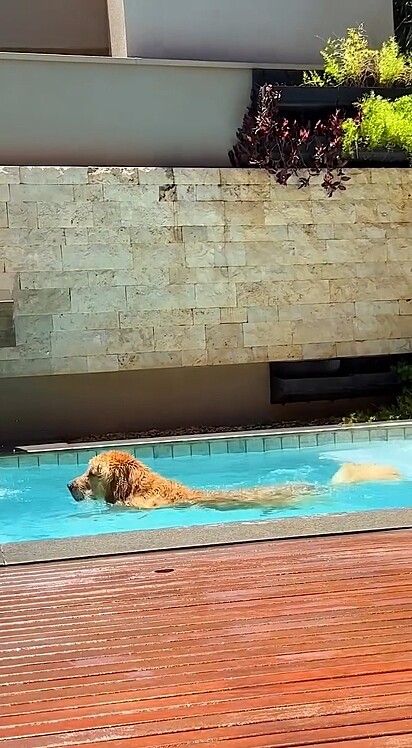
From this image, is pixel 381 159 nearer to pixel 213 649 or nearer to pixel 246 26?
pixel 246 26

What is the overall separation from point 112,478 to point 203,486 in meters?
2.36

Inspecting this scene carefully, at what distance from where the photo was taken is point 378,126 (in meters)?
10.3

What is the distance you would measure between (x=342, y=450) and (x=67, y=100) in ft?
17.3

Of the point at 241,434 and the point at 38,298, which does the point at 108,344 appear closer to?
the point at 38,298

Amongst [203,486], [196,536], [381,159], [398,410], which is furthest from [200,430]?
[196,536]

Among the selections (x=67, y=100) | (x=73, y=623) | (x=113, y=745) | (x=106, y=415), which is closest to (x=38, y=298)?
(x=106, y=415)

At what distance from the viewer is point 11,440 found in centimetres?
1006

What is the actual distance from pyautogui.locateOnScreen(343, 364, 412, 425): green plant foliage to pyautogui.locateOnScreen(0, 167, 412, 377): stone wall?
34 cm

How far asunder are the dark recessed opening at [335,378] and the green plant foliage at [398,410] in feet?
0.37

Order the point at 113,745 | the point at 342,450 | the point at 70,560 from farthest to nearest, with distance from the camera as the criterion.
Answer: the point at 342,450, the point at 70,560, the point at 113,745

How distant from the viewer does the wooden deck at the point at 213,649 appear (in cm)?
203

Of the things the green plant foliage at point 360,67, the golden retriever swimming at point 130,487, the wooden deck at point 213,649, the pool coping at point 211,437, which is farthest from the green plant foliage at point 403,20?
the wooden deck at point 213,649

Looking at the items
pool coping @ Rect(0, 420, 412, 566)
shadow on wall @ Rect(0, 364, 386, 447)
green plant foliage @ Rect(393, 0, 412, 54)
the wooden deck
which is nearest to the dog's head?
pool coping @ Rect(0, 420, 412, 566)

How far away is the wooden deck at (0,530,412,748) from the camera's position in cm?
203
